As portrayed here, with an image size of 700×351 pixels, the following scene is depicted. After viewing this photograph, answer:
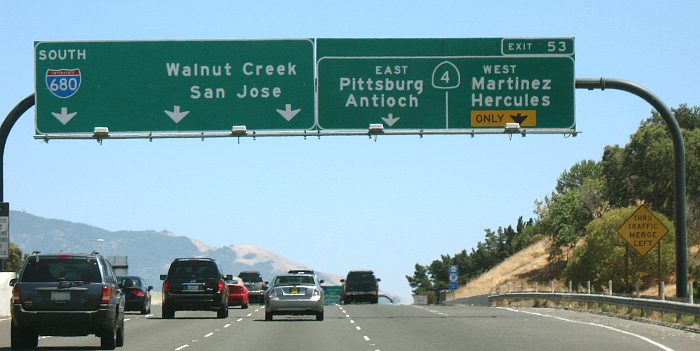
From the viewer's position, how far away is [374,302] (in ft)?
233

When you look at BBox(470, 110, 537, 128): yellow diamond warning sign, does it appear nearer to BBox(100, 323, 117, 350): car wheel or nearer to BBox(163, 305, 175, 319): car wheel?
BBox(163, 305, 175, 319): car wheel

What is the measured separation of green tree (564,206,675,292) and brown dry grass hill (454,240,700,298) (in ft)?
68.1

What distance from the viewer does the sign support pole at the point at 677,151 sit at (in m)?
35.5

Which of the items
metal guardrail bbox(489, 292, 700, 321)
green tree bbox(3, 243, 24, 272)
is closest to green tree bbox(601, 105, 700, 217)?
metal guardrail bbox(489, 292, 700, 321)

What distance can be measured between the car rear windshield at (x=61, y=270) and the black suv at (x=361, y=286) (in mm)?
46583

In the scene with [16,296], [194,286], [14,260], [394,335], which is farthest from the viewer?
[14,260]

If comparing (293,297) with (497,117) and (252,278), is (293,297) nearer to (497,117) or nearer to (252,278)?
(497,117)

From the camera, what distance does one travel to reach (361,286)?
70.6 m

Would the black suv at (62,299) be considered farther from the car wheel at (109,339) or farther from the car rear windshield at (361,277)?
the car rear windshield at (361,277)

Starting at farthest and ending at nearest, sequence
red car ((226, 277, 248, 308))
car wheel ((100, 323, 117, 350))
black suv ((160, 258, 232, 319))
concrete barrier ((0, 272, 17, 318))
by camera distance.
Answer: red car ((226, 277, 248, 308))
black suv ((160, 258, 232, 319))
concrete barrier ((0, 272, 17, 318))
car wheel ((100, 323, 117, 350))

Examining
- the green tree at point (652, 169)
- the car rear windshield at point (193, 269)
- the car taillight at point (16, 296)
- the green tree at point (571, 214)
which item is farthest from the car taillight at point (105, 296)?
the green tree at point (571, 214)

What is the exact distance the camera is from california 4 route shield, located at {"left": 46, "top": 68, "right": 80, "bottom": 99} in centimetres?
3556

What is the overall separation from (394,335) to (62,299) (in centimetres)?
903

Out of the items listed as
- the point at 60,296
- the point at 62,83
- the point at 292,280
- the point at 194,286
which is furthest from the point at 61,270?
the point at 194,286
